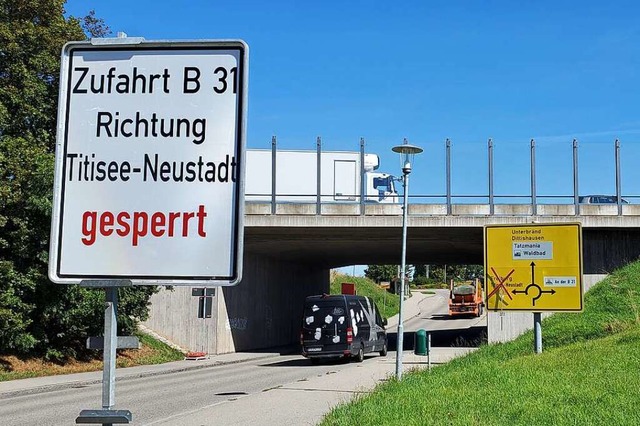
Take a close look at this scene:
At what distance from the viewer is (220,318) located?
33906 millimetres

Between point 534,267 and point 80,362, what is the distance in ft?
52.0

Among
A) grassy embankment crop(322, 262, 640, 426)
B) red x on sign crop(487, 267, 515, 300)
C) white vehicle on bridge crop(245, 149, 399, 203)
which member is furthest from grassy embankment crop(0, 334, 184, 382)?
grassy embankment crop(322, 262, 640, 426)

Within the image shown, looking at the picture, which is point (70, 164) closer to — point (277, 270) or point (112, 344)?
point (112, 344)

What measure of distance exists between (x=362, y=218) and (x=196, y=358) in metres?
9.11

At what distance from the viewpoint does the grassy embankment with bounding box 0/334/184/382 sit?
74.7 ft

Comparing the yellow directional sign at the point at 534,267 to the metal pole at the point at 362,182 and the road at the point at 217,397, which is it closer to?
the road at the point at 217,397

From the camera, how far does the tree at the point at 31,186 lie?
22.2 meters

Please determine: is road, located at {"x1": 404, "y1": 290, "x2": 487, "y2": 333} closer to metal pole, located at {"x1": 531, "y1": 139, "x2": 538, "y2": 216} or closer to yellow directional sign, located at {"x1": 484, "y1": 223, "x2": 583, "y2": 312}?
metal pole, located at {"x1": 531, "y1": 139, "x2": 538, "y2": 216}

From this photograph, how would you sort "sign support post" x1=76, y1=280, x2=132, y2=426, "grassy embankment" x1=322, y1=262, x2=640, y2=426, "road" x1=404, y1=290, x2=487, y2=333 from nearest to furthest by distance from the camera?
"sign support post" x1=76, y1=280, x2=132, y2=426, "grassy embankment" x1=322, y1=262, x2=640, y2=426, "road" x1=404, y1=290, x2=487, y2=333

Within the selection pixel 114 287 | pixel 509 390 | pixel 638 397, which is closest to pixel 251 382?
pixel 509 390

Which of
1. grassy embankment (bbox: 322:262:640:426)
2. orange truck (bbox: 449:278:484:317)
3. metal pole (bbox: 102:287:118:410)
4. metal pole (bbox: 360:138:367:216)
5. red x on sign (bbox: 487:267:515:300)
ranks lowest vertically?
orange truck (bbox: 449:278:484:317)

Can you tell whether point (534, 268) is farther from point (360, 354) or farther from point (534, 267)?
point (360, 354)

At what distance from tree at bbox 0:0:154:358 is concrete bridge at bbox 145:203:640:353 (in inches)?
327

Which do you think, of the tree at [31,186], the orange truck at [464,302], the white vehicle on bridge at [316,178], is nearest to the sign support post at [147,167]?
the tree at [31,186]
